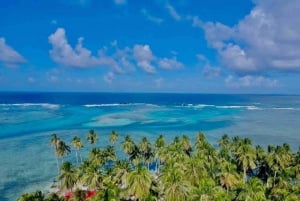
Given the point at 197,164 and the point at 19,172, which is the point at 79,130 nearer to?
the point at 19,172

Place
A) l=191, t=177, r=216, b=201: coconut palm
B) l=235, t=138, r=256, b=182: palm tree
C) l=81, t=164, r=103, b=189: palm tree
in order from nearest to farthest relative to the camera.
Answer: l=191, t=177, r=216, b=201: coconut palm → l=81, t=164, r=103, b=189: palm tree → l=235, t=138, r=256, b=182: palm tree

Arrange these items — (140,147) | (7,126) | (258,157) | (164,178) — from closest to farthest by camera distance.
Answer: (164,178)
(258,157)
(140,147)
(7,126)

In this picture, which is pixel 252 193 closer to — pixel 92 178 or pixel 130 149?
pixel 92 178

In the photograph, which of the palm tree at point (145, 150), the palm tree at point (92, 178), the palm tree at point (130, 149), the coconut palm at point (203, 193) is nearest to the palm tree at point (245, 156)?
the palm tree at point (145, 150)

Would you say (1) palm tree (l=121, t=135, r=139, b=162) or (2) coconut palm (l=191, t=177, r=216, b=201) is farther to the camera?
(1) palm tree (l=121, t=135, r=139, b=162)

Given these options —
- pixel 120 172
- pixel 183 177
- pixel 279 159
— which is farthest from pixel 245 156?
pixel 120 172

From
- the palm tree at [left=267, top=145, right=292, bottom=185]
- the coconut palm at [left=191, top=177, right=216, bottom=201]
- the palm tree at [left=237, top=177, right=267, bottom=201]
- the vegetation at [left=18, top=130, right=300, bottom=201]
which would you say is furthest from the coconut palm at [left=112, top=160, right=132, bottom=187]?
the palm tree at [left=267, top=145, right=292, bottom=185]

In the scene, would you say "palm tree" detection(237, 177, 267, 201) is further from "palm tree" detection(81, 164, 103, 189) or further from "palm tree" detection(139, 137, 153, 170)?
"palm tree" detection(139, 137, 153, 170)

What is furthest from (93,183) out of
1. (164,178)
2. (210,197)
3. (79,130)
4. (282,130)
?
(282,130)
